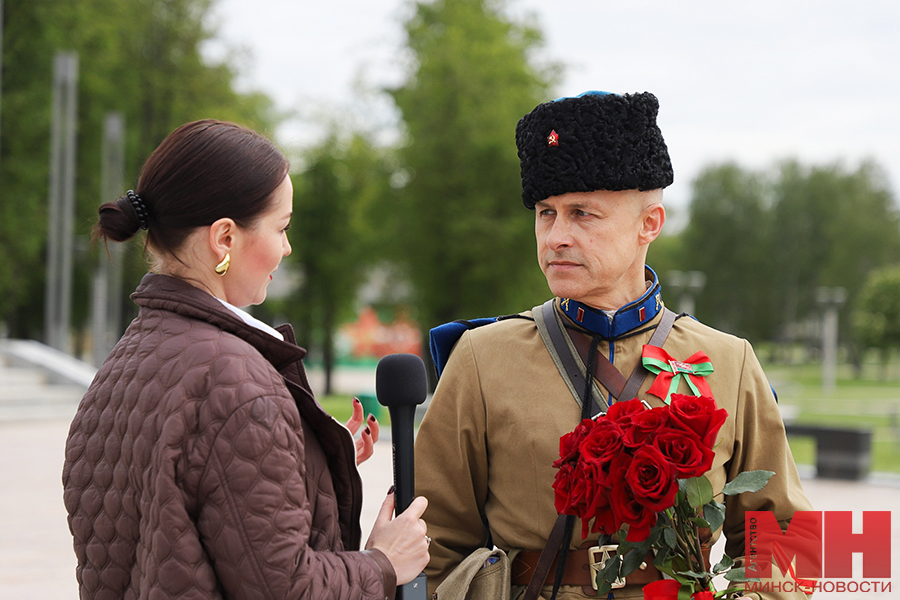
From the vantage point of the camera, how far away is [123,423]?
1848 mm

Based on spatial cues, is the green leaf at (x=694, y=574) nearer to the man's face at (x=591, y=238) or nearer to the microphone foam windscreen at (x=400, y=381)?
the microphone foam windscreen at (x=400, y=381)

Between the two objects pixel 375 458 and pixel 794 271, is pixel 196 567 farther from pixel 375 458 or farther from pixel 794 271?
pixel 794 271

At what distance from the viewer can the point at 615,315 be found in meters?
2.74

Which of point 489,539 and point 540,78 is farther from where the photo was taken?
point 540,78

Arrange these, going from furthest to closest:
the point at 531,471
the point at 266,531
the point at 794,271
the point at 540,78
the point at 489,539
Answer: the point at 794,271 < the point at 540,78 < the point at 489,539 < the point at 531,471 < the point at 266,531

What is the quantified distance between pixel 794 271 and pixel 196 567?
6383cm

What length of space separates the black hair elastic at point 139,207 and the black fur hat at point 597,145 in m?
1.18

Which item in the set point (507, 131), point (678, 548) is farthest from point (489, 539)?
point (507, 131)

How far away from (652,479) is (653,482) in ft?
0.04

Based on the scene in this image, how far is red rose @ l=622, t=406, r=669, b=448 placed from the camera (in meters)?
2.04

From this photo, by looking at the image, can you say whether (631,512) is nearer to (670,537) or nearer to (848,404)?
(670,537)

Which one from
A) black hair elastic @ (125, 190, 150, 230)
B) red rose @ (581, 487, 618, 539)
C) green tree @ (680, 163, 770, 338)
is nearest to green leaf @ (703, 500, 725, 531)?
red rose @ (581, 487, 618, 539)

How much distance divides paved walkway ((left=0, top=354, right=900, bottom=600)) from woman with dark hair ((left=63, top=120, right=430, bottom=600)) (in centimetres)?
171

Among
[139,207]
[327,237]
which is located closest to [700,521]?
[139,207]
